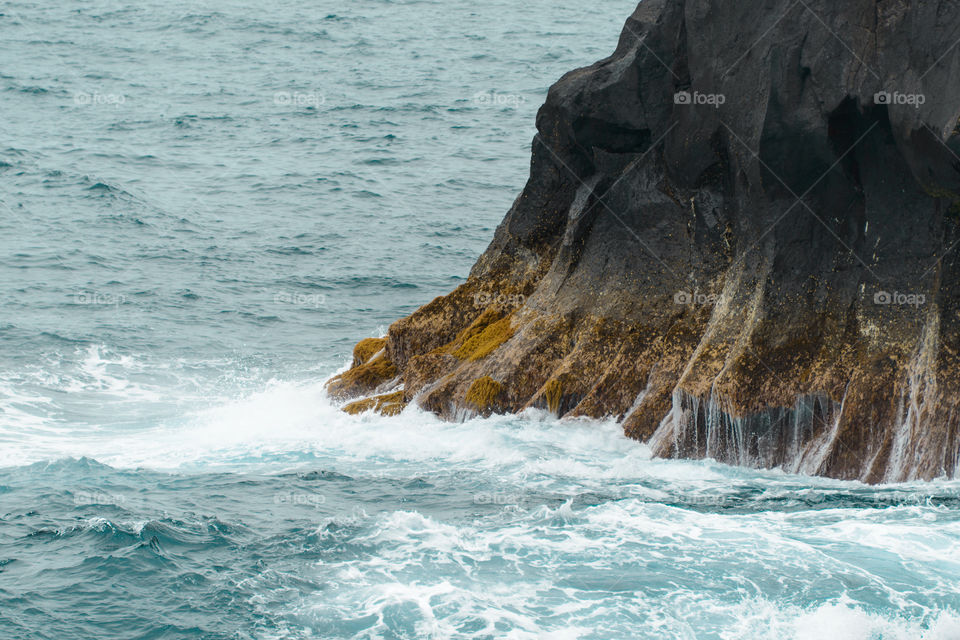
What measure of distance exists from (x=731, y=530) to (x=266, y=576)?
22.7 ft

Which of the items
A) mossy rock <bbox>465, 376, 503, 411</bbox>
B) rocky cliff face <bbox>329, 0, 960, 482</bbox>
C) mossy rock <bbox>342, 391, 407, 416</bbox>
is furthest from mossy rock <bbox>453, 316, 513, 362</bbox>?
mossy rock <bbox>342, 391, 407, 416</bbox>

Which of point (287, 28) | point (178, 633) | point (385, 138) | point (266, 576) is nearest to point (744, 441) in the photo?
point (266, 576)

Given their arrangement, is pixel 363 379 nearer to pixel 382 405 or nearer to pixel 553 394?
pixel 382 405

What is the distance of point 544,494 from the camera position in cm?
1922

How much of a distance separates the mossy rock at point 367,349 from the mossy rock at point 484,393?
463 centimetres

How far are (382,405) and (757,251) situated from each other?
8.60 m

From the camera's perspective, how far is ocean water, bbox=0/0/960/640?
15.4 metres

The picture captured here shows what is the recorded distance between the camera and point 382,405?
24.8 m

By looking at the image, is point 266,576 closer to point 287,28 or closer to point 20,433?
point 20,433

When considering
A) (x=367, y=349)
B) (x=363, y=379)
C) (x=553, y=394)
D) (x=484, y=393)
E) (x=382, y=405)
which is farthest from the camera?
(x=367, y=349)

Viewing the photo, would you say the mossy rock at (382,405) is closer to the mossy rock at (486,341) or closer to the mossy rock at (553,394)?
the mossy rock at (486,341)

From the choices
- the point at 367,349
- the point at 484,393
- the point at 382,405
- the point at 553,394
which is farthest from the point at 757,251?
the point at 367,349

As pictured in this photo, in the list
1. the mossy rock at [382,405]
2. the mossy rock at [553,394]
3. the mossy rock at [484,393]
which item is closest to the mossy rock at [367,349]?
the mossy rock at [382,405]

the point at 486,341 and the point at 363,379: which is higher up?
the point at 486,341
